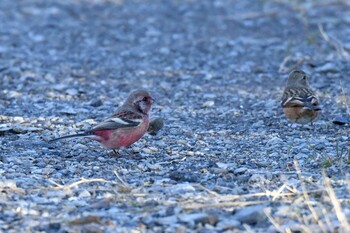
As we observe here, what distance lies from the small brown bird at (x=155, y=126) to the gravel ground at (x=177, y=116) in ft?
0.27

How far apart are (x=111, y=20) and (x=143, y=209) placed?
9914 millimetres

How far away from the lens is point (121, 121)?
296 inches

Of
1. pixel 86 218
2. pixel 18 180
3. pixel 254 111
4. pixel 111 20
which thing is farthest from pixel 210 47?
pixel 86 218

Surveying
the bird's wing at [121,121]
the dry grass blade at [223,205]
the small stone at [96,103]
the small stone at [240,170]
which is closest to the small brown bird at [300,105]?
the bird's wing at [121,121]

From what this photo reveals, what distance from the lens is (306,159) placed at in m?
7.11

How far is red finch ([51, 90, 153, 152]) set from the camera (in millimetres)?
7348

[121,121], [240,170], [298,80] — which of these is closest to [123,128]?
[121,121]

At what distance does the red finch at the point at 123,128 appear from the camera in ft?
24.1

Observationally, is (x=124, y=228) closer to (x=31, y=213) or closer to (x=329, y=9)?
(x=31, y=213)

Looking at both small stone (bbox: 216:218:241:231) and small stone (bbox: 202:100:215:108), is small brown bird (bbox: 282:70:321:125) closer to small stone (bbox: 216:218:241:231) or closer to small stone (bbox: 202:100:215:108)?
small stone (bbox: 202:100:215:108)

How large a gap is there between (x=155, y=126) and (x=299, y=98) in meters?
1.39

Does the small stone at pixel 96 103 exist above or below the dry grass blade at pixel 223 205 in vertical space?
below

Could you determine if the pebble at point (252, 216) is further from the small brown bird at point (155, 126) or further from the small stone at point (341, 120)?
the small stone at point (341, 120)

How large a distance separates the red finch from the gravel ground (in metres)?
0.17
